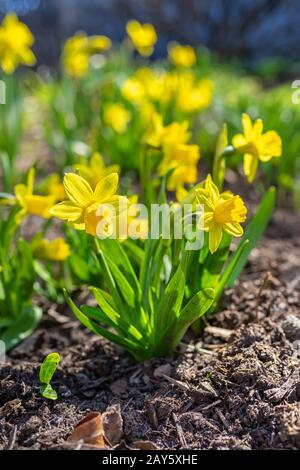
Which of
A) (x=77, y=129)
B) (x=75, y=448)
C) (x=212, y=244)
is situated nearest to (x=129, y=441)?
(x=75, y=448)

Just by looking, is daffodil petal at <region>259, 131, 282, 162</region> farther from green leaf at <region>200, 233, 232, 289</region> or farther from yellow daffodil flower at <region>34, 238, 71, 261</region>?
yellow daffodil flower at <region>34, 238, 71, 261</region>

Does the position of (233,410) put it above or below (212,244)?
below

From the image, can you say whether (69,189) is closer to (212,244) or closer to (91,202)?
(91,202)

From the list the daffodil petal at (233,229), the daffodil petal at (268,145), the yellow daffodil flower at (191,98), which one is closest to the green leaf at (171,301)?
the daffodil petal at (233,229)

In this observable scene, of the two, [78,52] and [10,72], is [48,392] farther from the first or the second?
[78,52]

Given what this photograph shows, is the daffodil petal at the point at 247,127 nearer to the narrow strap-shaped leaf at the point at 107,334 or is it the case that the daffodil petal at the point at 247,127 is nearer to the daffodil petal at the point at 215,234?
the daffodil petal at the point at 215,234

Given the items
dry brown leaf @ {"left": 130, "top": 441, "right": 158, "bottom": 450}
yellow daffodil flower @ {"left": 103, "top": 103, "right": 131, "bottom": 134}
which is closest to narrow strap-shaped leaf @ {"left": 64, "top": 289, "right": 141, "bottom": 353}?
dry brown leaf @ {"left": 130, "top": 441, "right": 158, "bottom": 450}
